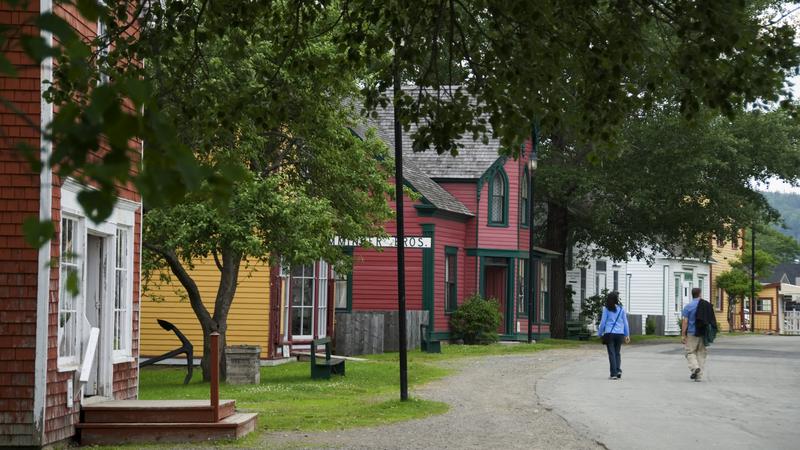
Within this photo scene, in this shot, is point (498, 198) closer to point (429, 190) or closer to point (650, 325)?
point (429, 190)

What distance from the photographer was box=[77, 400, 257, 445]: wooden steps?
14148 millimetres

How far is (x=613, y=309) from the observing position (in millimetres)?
24984

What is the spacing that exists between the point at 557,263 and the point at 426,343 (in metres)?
14.4

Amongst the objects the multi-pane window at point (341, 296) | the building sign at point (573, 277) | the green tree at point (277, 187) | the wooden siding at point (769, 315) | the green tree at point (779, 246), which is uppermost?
the green tree at point (779, 246)

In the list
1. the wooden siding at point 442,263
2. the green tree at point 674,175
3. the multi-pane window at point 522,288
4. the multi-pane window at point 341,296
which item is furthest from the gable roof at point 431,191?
the green tree at point 674,175

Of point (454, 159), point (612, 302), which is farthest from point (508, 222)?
point (612, 302)

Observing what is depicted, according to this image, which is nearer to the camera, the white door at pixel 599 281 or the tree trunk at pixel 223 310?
the tree trunk at pixel 223 310

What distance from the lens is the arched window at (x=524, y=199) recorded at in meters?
43.1

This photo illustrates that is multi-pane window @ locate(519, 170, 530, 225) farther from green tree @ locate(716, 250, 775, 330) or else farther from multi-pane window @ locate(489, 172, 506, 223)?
green tree @ locate(716, 250, 775, 330)

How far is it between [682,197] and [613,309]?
2060 centimetres

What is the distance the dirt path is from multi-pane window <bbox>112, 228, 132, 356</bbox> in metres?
2.73

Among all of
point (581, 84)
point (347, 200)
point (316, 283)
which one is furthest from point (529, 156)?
point (581, 84)

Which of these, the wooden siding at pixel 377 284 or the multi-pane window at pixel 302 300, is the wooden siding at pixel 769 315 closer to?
the wooden siding at pixel 377 284

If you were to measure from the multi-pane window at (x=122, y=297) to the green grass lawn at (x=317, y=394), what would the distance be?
6.70ft
